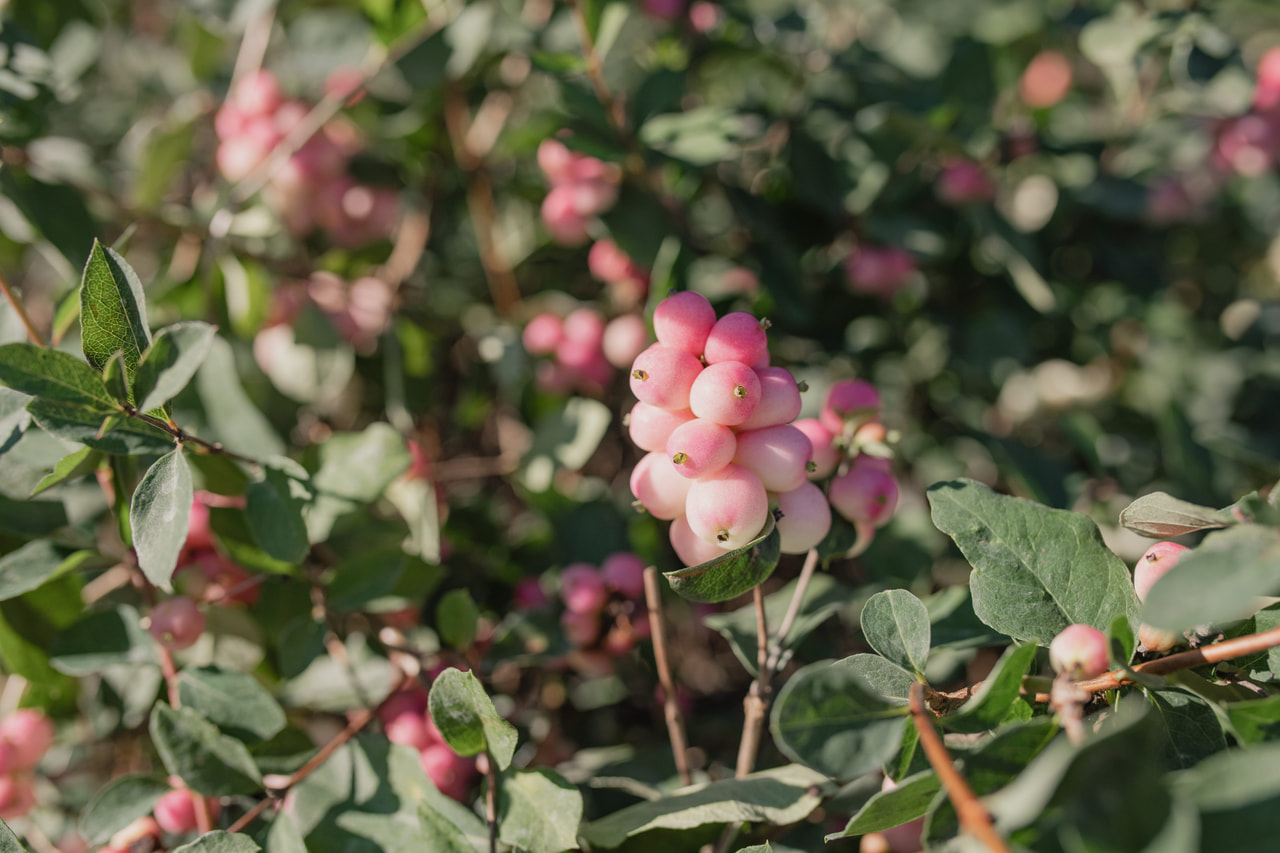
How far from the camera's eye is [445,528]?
4.59 ft

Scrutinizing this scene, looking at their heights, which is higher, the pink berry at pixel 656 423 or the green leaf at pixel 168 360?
the green leaf at pixel 168 360

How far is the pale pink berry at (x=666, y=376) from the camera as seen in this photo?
0.73 m

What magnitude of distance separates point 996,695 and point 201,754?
0.78m

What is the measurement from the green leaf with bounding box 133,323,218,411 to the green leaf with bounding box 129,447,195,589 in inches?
2.3

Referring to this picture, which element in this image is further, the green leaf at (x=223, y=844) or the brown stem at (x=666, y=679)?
the brown stem at (x=666, y=679)

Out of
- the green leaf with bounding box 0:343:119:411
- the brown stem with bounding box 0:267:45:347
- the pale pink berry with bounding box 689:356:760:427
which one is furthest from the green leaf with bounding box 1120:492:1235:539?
the brown stem with bounding box 0:267:45:347

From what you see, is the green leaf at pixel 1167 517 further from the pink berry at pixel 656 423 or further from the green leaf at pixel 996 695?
the pink berry at pixel 656 423

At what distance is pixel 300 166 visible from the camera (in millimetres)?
1518

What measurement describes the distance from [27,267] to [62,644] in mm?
1413

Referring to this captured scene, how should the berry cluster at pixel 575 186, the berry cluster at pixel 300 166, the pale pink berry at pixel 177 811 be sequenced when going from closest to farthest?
the pale pink berry at pixel 177 811 → the berry cluster at pixel 575 186 → the berry cluster at pixel 300 166

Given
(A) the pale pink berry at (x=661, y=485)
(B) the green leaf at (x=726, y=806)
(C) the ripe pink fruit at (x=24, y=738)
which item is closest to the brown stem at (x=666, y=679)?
(B) the green leaf at (x=726, y=806)

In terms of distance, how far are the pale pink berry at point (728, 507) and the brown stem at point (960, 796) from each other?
7.3 inches

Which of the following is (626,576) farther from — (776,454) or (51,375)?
(51,375)

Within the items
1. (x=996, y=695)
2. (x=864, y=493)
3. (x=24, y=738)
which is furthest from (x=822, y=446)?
(x=24, y=738)
